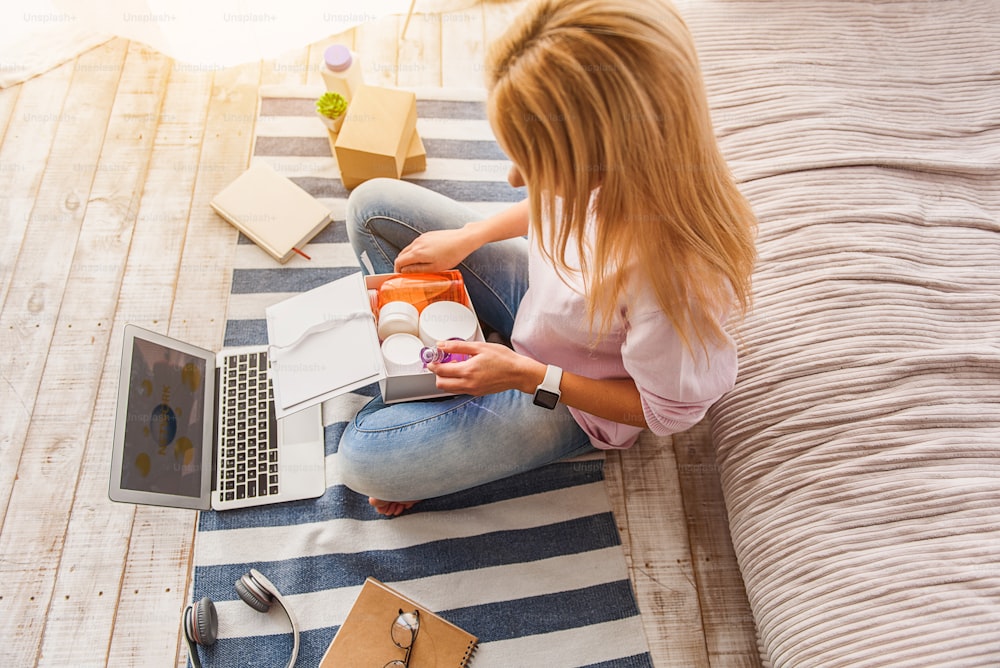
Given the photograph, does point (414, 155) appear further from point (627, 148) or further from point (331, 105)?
point (627, 148)

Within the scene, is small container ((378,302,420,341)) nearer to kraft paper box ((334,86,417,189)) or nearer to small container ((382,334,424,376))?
small container ((382,334,424,376))

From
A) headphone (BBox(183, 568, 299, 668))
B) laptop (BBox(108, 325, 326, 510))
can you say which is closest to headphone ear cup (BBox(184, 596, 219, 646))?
headphone (BBox(183, 568, 299, 668))

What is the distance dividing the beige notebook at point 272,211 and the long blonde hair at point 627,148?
873 millimetres

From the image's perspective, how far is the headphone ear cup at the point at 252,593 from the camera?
117 cm

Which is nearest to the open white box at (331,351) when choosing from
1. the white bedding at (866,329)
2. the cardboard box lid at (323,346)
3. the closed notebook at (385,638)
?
the cardboard box lid at (323,346)

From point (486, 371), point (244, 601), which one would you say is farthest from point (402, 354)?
point (244, 601)

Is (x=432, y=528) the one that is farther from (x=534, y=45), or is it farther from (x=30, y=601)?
(x=534, y=45)

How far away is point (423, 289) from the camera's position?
1.16 m

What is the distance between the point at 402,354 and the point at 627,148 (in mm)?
552

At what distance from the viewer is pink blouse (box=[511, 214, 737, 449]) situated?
2.79 feet

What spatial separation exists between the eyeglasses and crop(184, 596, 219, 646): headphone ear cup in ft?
1.03

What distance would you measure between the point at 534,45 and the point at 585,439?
0.71 metres

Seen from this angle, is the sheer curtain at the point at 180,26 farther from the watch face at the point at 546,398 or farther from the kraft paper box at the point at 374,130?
the watch face at the point at 546,398

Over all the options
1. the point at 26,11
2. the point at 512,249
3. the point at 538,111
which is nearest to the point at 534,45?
the point at 538,111
